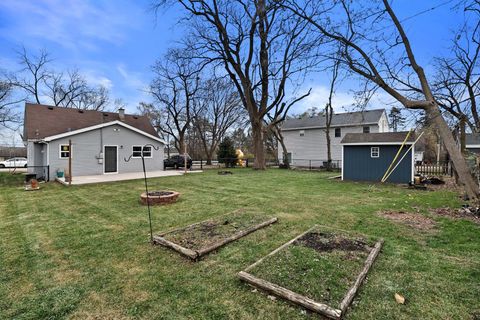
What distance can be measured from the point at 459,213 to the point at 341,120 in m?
19.7

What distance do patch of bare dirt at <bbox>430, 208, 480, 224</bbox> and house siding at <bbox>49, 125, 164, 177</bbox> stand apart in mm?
15309

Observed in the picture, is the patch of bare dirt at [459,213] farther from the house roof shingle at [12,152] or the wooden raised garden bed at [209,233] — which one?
the house roof shingle at [12,152]

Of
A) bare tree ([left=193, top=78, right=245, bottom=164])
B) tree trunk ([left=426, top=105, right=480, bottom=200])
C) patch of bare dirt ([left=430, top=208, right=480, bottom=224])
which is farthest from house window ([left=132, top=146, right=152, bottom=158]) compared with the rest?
patch of bare dirt ([left=430, top=208, right=480, bottom=224])

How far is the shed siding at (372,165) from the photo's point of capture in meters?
11.4

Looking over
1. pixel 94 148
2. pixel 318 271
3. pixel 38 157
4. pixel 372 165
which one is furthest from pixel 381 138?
pixel 38 157

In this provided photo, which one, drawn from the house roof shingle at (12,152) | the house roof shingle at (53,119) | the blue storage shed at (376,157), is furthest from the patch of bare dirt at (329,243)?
the house roof shingle at (12,152)

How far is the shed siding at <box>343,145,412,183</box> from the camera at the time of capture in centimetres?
1143

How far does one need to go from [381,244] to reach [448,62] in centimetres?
1198

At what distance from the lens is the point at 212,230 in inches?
177

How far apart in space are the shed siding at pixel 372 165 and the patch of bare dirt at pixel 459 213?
5528 millimetres

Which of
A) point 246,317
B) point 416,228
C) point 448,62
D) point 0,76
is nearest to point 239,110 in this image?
point 448,62

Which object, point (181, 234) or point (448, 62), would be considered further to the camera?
point (448, 62)

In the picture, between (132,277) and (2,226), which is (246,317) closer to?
(132,277)

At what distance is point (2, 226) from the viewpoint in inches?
196
